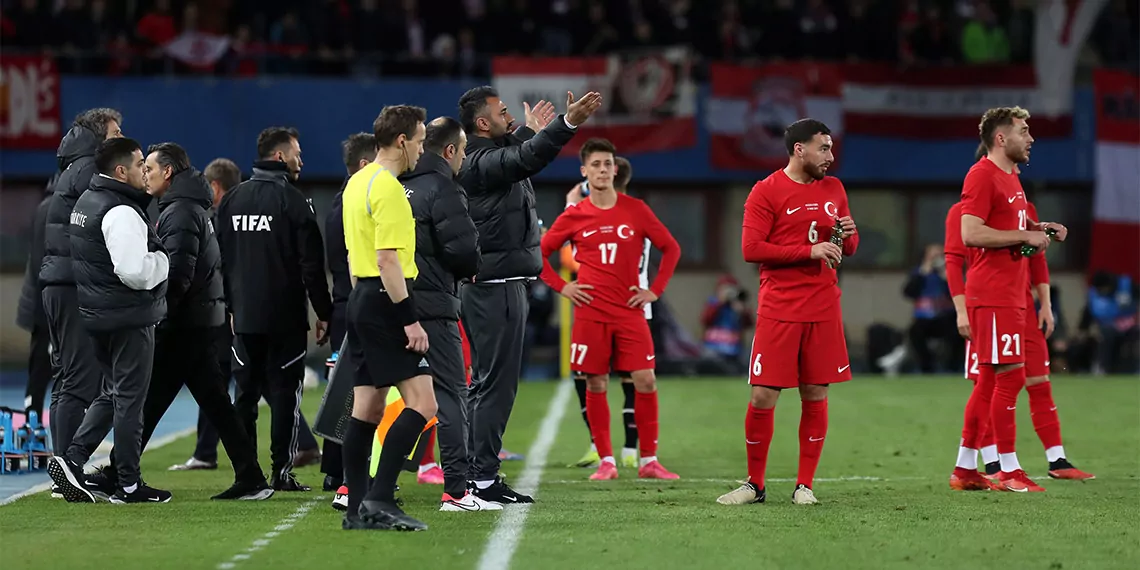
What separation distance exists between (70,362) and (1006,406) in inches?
224

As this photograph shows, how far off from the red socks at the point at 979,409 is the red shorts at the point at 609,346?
231 centimetres

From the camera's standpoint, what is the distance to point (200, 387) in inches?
397

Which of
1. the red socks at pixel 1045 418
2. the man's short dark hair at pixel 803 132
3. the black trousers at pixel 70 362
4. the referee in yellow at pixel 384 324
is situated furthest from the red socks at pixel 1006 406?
the black trousers at pixel 70 362

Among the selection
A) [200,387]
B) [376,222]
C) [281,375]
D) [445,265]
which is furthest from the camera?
[281,375]

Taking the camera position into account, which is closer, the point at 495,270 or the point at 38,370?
the point at 495,270

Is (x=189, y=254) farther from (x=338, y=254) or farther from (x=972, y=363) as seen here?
→ (x=972, y=363)

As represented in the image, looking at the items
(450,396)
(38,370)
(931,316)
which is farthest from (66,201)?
(931,316)

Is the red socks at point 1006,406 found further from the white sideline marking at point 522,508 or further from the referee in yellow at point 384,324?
the referee in yellow at point 384,324

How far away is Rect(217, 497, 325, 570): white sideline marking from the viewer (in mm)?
7289

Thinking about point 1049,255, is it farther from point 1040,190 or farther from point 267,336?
point 267,336

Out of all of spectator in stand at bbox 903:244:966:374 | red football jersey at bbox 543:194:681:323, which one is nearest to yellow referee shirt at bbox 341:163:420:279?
red football jersey at bbox 543:194:681:323

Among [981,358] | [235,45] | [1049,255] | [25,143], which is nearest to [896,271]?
[1049,255]

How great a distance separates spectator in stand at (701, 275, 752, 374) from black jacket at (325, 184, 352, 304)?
16.0 metres

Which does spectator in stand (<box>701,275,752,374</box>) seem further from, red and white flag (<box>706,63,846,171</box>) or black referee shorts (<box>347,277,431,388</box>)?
black referee shorts (<box>347,277,431,388</box>)
